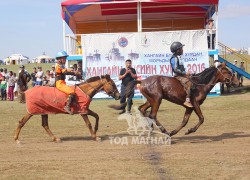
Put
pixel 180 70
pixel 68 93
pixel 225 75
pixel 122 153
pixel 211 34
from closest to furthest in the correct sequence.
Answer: pixel 122 153 < pixel 68 93 < pixel 180 70 < pixel 225 75 < pixel 211 34

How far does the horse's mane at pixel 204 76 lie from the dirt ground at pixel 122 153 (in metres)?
1.51

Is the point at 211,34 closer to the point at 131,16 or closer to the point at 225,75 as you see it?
the point at 131,16

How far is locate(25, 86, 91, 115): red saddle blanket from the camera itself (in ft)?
33.5

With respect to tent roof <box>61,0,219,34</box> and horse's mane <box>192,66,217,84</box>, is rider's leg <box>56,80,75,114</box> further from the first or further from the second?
tent roof <box>61,0,219,34</box>

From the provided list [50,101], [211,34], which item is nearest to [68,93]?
[50,101]

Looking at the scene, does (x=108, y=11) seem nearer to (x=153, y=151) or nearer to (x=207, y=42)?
(x=207, y=42)

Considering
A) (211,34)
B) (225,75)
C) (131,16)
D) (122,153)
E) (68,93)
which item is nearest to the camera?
(122,153)

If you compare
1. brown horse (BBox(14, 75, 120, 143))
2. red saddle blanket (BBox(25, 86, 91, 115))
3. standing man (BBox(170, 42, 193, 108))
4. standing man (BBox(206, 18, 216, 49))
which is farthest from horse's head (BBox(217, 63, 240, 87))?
standing man (BBox(206, 18, 216, 49))

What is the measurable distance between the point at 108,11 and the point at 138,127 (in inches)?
615

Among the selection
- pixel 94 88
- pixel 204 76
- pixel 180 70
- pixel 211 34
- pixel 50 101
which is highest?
pixel 211 34

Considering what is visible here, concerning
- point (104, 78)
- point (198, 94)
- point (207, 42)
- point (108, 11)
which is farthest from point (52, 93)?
point (108, 11)

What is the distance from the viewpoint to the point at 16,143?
10398 millimetres

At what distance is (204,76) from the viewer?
10656 mm

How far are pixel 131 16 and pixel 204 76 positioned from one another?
689 inches
